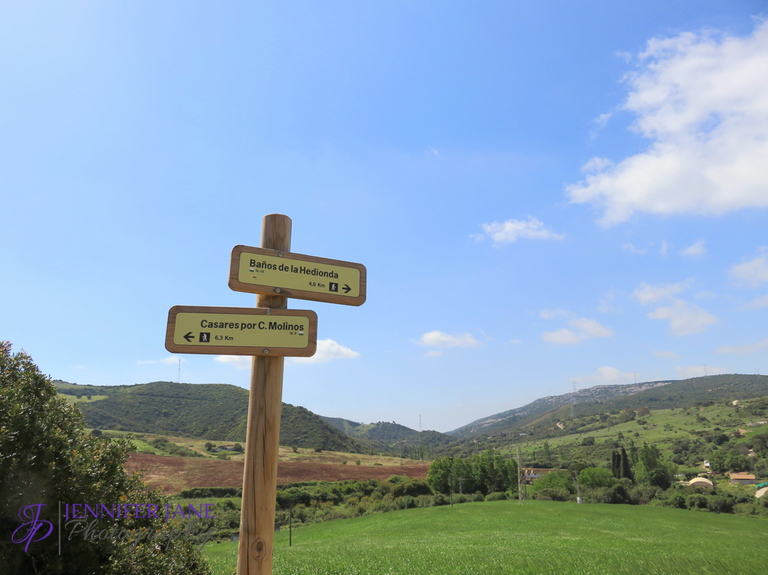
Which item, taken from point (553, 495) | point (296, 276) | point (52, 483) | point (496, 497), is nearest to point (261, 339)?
point (296, 276)

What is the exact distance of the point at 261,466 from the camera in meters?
2.96

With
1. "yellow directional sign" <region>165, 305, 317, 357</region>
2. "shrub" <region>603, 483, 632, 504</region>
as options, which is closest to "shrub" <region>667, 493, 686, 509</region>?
"shrub" <region>603, 483, 632, 504</region>

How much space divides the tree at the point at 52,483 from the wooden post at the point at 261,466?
1.45m

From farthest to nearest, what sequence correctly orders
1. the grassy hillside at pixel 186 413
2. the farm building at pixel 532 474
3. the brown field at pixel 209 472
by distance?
the farm building at pixel 532 474, the grassy hillside at pixel 186 413, the brown field at pixel 209 472

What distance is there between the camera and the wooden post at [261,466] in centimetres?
285

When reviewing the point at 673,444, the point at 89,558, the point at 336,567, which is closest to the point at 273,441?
the point at 89,558

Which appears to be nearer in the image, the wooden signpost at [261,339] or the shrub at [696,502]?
the wooden signpost at [261,339]

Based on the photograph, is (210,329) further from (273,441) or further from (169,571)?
(169,571)

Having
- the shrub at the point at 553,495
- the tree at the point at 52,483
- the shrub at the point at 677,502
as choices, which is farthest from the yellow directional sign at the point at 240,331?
the shrub at the point at 677,502

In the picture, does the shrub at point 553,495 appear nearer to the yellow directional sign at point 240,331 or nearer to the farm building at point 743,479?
the farm building at point 743,479

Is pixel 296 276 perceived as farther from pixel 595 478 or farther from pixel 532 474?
pixel 532 474

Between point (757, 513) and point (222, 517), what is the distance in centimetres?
6618

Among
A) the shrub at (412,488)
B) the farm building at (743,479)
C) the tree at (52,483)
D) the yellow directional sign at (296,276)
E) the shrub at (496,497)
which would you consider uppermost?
the yellow directional sign at (296,276)

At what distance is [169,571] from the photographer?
377cm
